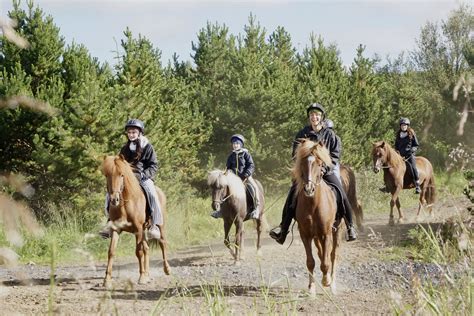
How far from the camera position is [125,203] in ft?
30.2


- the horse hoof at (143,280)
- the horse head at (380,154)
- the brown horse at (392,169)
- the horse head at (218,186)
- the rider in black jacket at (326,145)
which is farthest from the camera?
the brown horse at (392,169)

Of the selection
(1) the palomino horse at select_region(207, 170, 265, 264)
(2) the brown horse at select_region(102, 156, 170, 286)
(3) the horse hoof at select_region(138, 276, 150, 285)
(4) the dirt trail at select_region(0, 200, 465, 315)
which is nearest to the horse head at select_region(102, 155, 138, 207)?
(2) the brown horse at select_region(102, 156, 170, 286)

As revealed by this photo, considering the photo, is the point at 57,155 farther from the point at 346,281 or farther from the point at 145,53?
the point at 346,281

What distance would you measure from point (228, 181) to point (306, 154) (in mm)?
4090

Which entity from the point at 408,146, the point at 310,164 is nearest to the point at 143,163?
the point at 310,164

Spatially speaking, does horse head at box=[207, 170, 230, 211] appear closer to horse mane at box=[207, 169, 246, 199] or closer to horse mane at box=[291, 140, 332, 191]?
horse mane at box=[207, 169, 246, 199]

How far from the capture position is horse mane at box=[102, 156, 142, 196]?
8.79 m

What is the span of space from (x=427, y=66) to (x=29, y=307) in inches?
1398

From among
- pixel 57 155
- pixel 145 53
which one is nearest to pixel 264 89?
pixel 145 53

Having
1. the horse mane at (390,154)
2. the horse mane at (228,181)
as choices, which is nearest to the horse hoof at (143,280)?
the horse mane at (228,181)

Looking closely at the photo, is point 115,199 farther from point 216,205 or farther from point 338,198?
point 338,198

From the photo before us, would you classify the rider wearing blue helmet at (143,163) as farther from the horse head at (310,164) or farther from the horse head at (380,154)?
the horse head at (380,154)

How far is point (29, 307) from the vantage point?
7336mm

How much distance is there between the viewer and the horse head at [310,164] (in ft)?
25.4
